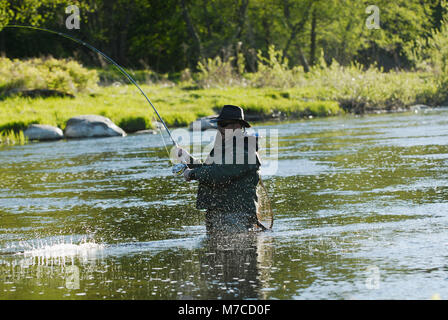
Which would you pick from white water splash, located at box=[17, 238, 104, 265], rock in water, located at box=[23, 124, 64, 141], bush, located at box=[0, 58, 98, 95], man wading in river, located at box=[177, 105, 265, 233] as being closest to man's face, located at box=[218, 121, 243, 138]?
man wading in river, located at box=[177, 105, 265, 233]

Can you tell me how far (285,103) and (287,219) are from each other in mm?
21063

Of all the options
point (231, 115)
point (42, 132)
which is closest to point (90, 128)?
point (42, 132)

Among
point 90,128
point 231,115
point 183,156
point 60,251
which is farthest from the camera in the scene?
point 90,128

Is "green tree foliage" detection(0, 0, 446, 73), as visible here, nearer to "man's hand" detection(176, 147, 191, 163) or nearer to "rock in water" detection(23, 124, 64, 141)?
"rock in water" detection(23, 124, 64, 141)

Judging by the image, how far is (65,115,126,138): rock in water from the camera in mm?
22203

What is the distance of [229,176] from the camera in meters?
6.59

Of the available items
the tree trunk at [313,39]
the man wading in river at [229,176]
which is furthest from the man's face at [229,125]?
the tree trunk at [313,39]

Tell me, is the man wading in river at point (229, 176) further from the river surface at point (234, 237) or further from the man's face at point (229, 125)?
the river surface at point (234, 237)

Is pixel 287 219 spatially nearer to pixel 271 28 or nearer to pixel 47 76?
pixel 47 76

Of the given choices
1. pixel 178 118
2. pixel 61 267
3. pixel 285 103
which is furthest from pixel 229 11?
pixel 61 267

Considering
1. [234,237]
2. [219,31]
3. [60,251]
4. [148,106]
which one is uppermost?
[219,31]

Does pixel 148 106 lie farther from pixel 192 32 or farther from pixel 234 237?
pixel 234 237

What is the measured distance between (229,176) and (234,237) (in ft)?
2.22

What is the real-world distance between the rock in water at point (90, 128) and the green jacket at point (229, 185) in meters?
15.7
